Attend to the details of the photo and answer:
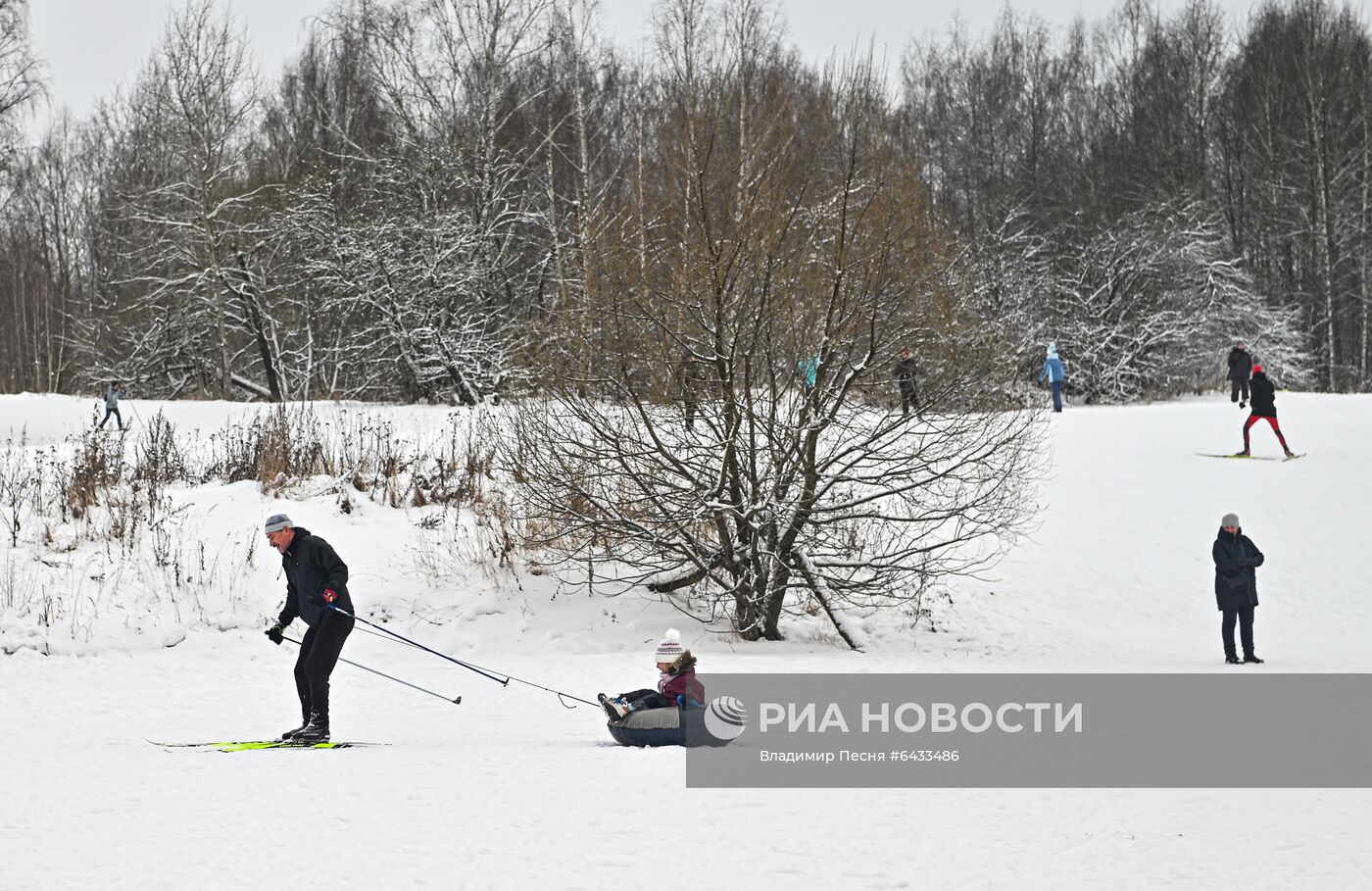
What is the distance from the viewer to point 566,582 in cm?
1443

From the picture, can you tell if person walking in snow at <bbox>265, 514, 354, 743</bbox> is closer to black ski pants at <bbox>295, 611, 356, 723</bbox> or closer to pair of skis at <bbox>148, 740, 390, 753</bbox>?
black ski pants at <bbox>295, 611, 356, 723</bbox>

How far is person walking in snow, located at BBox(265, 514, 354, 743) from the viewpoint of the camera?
866 cm

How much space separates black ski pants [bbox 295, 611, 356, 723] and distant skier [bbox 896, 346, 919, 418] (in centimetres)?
688

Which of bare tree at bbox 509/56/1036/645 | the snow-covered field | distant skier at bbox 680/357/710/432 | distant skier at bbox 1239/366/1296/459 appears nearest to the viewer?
the snow-covered field

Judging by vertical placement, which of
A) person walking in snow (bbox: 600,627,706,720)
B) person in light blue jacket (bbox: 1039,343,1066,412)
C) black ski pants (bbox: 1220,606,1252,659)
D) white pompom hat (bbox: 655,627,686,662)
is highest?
person in light blue jacket (bbox: 1039,343,1066,412)

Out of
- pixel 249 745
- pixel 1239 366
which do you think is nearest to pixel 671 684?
pixel 249 745

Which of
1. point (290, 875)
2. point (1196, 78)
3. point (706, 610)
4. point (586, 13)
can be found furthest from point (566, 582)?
point (1196, 78)

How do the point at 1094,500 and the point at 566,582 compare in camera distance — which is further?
the point at 1094,500

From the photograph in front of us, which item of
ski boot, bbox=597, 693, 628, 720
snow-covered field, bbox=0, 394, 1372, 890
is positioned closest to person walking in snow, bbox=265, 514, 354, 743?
snow-covered field, bbox=0, 394, 1372, 890

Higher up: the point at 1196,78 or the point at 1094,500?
the point at 1196,78

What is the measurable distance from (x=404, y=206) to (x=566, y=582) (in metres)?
15.9

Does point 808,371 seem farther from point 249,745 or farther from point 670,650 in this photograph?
point 249,745

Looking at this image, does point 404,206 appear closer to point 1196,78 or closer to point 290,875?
point 290,875

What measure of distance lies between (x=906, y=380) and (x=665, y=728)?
605 centimetres
